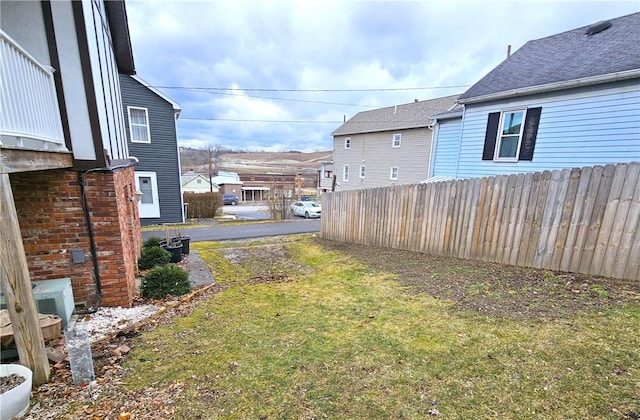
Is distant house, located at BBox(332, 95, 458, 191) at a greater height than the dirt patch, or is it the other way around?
distant house, located at BBox(332, 95, 458, 191)

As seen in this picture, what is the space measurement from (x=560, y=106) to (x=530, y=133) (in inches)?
36.0

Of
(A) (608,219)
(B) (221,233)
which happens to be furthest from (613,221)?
(B) (221,233)

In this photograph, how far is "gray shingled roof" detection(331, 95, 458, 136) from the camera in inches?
717

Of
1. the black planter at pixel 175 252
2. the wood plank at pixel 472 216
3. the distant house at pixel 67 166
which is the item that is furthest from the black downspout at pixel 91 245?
the wood plank at pixel 472 216

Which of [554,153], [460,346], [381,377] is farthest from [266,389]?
[554,153]

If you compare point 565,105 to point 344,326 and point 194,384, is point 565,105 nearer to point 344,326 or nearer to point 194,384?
point 344,326

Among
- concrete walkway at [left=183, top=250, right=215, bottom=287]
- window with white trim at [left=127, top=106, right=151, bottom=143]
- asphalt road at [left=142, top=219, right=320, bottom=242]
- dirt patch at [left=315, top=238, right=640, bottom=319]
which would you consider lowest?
asphalt road at [left=142, top=219, right=320, bottom=242]

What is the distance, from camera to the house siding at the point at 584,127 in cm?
A: 635

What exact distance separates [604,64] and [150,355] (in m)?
11.2

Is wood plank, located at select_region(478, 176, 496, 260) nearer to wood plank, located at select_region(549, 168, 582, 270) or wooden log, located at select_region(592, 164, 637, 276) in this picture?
wood plank, located at select_region(549, 168, 582, 270)

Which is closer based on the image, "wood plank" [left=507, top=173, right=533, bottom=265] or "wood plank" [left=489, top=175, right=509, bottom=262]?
"wood plank" [left=507, top=173, right=533, bottom=265]

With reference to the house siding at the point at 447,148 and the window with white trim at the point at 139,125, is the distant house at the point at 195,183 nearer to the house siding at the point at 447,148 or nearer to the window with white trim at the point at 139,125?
the window with white trim at the point at 139,125

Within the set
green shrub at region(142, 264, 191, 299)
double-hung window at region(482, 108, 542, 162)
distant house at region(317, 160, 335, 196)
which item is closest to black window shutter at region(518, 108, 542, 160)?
double-hung window at region(482, 108, 542, 162)

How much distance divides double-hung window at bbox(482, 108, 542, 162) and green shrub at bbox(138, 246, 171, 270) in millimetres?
10304
